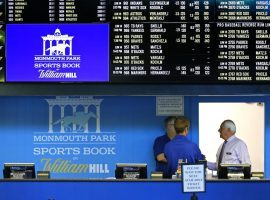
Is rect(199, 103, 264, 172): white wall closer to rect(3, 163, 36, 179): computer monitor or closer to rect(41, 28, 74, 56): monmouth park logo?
rect(41, 28, 74, 56): monmouth park logo

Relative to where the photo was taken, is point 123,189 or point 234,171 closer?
point 123,189

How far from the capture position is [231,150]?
773 cm

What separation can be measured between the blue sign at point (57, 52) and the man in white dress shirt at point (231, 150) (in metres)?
1.88

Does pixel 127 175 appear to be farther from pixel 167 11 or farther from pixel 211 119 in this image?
pixel 211 119

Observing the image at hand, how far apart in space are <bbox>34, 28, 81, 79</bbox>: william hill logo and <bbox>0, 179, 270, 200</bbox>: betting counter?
5.09 ft

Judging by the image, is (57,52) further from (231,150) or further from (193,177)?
(193,177)

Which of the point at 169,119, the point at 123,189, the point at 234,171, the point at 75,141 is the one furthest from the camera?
the point at 75,141

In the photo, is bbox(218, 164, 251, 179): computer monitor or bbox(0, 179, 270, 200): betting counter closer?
bbox(0, 179, 270, 200): betting counter

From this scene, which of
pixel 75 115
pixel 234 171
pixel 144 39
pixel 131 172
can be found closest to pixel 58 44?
pixel 144 39

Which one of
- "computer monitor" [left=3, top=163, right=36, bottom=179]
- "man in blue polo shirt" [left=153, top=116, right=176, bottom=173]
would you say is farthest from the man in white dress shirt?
"computer monitor" [left=3, top=163, right=36, bottom=179]

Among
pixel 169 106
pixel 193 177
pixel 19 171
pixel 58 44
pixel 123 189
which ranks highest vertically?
pixel 58 44

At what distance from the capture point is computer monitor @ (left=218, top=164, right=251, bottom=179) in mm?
6211

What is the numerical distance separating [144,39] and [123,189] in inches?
75.1

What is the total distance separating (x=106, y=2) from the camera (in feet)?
22.8
